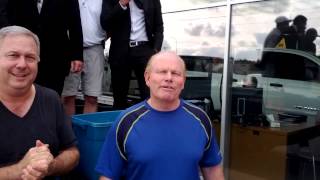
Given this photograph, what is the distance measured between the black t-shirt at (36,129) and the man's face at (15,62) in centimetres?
13

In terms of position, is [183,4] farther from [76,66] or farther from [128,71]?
[76,66]

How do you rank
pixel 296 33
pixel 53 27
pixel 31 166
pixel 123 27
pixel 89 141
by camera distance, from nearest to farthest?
pixel 31 166, pixel 89 141, pixel 53 27, pixel 123 27, pixel 296 33

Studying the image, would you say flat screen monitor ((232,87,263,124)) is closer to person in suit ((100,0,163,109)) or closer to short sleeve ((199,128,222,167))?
person in suit ((100,0,163,109))

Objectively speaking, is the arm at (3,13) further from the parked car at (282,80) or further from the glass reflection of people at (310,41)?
the glass reflection of people at (310,41)

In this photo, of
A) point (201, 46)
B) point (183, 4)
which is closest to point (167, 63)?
point (201, 46)

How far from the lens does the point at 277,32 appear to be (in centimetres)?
378

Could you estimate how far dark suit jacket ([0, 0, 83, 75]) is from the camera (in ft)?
9.50

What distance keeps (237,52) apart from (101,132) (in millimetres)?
1969

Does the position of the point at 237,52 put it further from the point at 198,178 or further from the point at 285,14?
the point at 198,178

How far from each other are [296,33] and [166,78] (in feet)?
6.41

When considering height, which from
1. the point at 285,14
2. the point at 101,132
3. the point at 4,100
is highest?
the point at 285,14

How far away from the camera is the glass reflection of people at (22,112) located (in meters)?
2.05

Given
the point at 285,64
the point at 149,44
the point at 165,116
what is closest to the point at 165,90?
the point at 165,116

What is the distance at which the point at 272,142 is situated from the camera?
3891 millimetres
